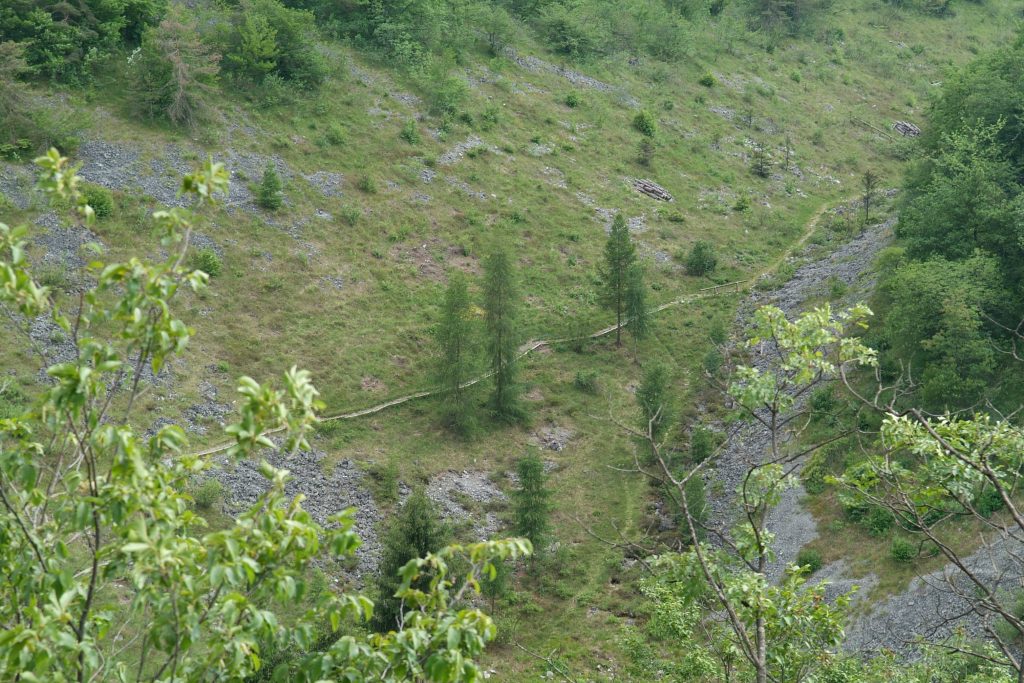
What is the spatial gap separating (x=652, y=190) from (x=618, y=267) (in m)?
17.9

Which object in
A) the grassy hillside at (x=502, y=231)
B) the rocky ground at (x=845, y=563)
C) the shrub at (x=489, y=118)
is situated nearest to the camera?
the rocky ground at (x=845, y=563)

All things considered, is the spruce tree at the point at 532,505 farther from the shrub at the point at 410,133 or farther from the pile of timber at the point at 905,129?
the pile of timber at the point at 905,129

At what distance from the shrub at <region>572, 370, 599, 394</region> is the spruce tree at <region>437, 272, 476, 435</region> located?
724 cm

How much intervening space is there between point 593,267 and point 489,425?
1657cm

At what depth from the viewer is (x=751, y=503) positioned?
427 inches

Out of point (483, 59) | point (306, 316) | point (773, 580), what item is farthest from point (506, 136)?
point (773, 580)

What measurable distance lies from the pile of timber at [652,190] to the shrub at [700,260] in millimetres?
7454

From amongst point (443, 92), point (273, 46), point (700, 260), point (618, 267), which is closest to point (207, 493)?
point (618, 267)

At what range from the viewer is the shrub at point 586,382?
4694 centimetres

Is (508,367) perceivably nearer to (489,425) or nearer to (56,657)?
(489,425)

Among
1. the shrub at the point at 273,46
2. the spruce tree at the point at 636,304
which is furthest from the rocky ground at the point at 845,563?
the shrub at the point at 273,46

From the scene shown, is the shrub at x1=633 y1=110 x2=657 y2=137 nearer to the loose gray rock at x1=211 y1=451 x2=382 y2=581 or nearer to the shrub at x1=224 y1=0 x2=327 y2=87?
the shrub at x1=224 y1=0 x2=327 y2=87

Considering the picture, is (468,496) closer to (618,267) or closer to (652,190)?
(618,267)

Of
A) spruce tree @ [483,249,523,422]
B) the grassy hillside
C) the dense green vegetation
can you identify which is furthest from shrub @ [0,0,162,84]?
the dense green vegetation
